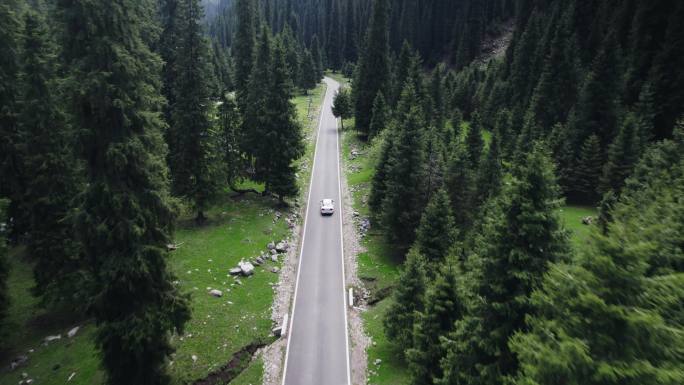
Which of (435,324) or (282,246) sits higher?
(435,324)

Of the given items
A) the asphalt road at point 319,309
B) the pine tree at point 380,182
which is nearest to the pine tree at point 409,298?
the asphalt road at point 319,309

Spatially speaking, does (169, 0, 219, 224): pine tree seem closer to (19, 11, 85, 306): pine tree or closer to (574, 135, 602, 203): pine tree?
(19, 11, 85, 306): pine tree

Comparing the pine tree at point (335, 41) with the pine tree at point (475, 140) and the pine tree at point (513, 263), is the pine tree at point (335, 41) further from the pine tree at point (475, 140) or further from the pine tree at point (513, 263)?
the pine tree at point (513, 263)

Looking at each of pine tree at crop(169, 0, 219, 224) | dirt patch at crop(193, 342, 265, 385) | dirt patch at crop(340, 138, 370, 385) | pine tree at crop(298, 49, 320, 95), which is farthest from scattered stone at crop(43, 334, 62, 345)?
pine tree at crop(298, 49, 320, 95)

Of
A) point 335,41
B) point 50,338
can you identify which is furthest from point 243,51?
point 335,41

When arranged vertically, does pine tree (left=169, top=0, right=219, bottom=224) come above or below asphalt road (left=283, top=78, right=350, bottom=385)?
above

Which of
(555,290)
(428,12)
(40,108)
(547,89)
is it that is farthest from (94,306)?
(428,12)

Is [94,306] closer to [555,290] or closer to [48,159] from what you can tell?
[48,159]

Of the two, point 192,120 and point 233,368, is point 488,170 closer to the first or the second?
point 192,120
